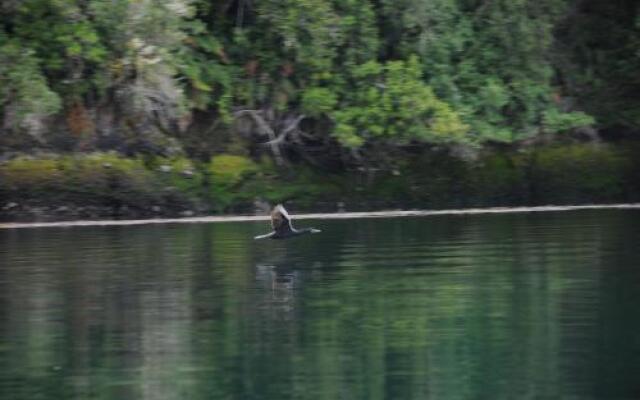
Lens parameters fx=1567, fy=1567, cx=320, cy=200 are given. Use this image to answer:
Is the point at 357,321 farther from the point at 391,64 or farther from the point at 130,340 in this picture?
the point at 391,64

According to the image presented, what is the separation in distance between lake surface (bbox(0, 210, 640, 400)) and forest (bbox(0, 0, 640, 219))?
5704mm

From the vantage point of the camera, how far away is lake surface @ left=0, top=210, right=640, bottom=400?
1369cm

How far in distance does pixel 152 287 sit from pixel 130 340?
3.91m

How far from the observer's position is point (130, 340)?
15.9 m

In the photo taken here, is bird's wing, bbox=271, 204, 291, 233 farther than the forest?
No

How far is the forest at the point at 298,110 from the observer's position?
31.8 metres

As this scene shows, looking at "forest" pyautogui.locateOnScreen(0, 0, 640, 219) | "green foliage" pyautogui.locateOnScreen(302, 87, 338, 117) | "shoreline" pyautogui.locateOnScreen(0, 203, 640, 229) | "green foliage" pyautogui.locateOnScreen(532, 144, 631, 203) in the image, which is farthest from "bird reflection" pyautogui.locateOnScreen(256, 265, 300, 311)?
"green foliage" pyautogui.locateOnScreen(532, 144, 631, 203)

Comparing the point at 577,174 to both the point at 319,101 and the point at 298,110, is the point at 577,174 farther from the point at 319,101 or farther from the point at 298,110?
the point at 298,110

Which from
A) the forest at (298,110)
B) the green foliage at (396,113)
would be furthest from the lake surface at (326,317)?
the green foliage at (396,113)

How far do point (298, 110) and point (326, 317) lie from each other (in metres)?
16.9

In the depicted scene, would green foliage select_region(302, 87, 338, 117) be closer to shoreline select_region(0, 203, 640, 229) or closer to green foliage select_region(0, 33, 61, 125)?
shoreline select_region(0, 203, 640, 229)

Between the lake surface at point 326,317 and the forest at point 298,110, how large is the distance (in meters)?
5.70

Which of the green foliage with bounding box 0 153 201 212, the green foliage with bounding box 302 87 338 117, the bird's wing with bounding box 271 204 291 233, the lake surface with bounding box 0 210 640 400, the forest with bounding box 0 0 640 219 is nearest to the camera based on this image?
the lake surface with bounding box 0 210 640 400

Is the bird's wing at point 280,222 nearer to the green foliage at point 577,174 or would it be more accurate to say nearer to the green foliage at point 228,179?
the green foliage at point 228,179
